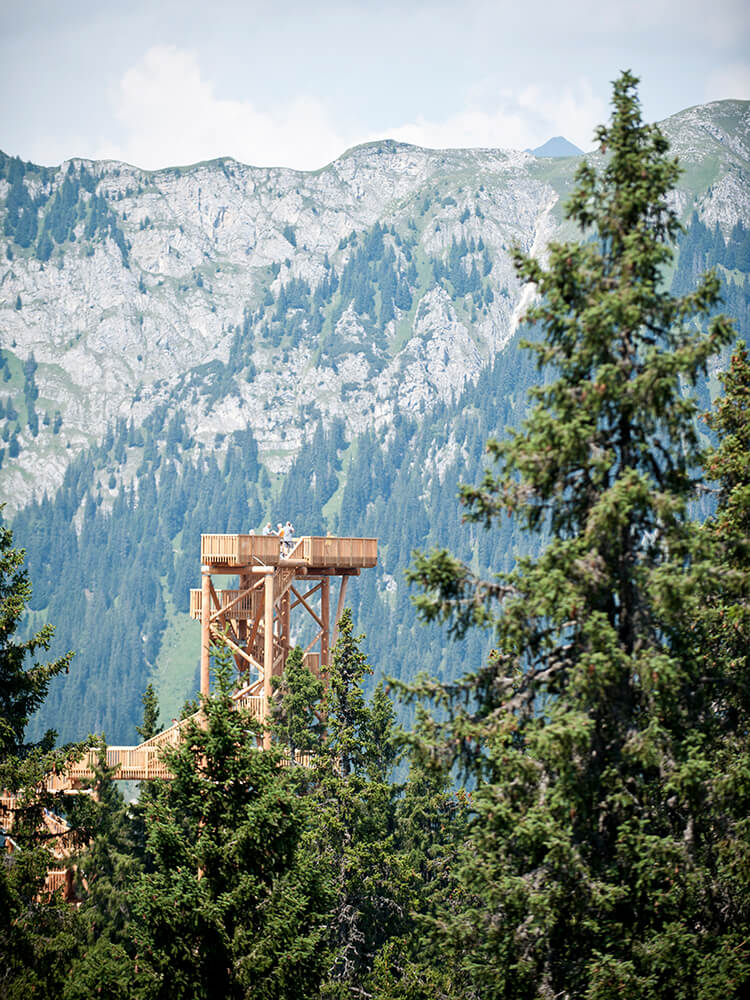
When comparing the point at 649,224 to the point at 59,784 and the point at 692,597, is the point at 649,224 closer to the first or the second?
the point at 692,597

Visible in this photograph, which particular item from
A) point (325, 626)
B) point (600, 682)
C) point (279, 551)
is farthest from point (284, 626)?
point (600, 682)

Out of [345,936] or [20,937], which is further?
[345,936]

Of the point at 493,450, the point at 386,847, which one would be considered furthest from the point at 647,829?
the point at 386,847

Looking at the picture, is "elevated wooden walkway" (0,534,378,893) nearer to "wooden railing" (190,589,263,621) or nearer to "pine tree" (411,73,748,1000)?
"wooden railing" (190,589,263,621)

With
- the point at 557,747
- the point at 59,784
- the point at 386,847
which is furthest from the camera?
the point at 59,784

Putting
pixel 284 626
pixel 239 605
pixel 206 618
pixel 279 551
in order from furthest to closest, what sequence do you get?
→ pixel 284 626
pixel 239 605
pixel 206 618
pixel 279 551

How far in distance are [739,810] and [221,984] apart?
28.4ft

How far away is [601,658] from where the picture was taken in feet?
48.9

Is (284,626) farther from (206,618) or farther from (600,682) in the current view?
(600,682)

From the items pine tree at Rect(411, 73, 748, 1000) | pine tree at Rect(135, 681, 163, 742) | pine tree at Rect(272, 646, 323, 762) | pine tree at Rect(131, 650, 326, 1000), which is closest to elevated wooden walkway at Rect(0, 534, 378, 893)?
pine tree at Rect(272, 646, 323, 762)

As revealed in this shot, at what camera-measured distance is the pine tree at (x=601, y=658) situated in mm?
15242

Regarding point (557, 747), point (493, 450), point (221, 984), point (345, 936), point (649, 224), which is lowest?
point (345, 936)

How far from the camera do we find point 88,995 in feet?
68.1

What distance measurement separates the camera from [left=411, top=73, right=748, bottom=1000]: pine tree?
1524cm
